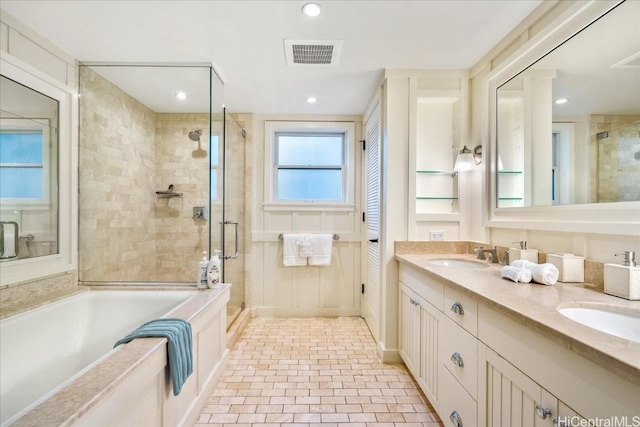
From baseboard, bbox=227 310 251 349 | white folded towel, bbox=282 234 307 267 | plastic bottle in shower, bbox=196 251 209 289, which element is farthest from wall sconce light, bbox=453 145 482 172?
baseboard, bbox=227 310 251 349

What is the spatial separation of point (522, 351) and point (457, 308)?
1.23 feet

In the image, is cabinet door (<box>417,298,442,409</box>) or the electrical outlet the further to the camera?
the electrical outlet

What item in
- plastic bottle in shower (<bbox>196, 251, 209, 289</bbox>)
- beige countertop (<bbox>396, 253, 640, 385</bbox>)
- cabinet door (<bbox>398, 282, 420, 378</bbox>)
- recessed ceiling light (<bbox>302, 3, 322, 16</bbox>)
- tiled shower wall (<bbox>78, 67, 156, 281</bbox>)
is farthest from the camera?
tiled shower wall (<bbox>78, 67, 156, 281</bbox>)

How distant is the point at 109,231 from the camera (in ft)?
7.32

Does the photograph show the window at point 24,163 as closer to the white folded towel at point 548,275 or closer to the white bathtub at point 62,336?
the white bathtub at point 62,336

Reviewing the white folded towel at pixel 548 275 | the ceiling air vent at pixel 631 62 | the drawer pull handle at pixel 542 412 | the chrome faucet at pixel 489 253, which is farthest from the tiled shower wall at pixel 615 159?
the drawer pull handle at pixel 542 412

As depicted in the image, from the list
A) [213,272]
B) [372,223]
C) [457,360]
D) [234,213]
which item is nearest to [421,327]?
[457,360]

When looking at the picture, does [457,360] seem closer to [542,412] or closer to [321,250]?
[542,412]

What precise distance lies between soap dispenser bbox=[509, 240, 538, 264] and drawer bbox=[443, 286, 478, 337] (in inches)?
19.3

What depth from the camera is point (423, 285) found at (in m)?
1.64

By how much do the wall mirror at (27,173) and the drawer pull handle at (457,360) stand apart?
8.26ft

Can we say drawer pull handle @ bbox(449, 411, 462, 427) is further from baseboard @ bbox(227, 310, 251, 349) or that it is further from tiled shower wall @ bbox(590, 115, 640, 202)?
baseboard @ bbox(227, 310, 251, 349)

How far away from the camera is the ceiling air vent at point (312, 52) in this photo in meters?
1.75

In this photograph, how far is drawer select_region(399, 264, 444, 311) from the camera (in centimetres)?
146
